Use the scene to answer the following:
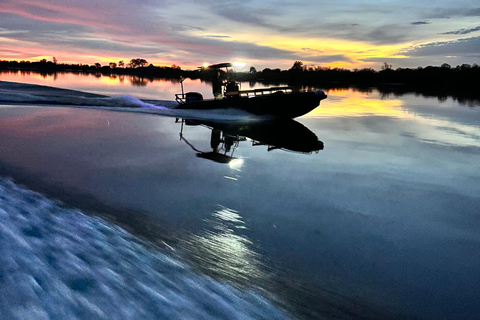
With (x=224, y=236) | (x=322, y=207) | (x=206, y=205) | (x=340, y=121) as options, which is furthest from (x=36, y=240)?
(x=340, y=121)

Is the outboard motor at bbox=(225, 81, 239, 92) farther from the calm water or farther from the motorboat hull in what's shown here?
the calm water

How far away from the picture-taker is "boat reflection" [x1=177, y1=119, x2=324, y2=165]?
42.3ft

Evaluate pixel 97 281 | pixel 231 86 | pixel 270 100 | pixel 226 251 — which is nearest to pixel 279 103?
pixel 270 100

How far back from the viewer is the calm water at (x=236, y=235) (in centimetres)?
362

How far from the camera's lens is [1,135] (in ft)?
46.1

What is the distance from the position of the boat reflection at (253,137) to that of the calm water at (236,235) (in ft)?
3.48

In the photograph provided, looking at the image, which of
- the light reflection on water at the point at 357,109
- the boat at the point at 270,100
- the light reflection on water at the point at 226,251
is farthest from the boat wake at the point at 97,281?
the light reflection on water at the point at 357,109

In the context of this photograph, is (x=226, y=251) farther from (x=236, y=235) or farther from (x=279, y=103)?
(x=279, y=103)

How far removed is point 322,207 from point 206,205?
264 centimetres

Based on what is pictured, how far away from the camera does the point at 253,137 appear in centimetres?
1609

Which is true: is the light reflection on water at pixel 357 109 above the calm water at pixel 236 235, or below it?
above

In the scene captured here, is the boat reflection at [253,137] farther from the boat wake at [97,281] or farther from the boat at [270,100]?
the boat wake at [97,281]

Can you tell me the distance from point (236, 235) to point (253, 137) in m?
10.9

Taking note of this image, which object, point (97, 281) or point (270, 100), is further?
point (270, 100)
